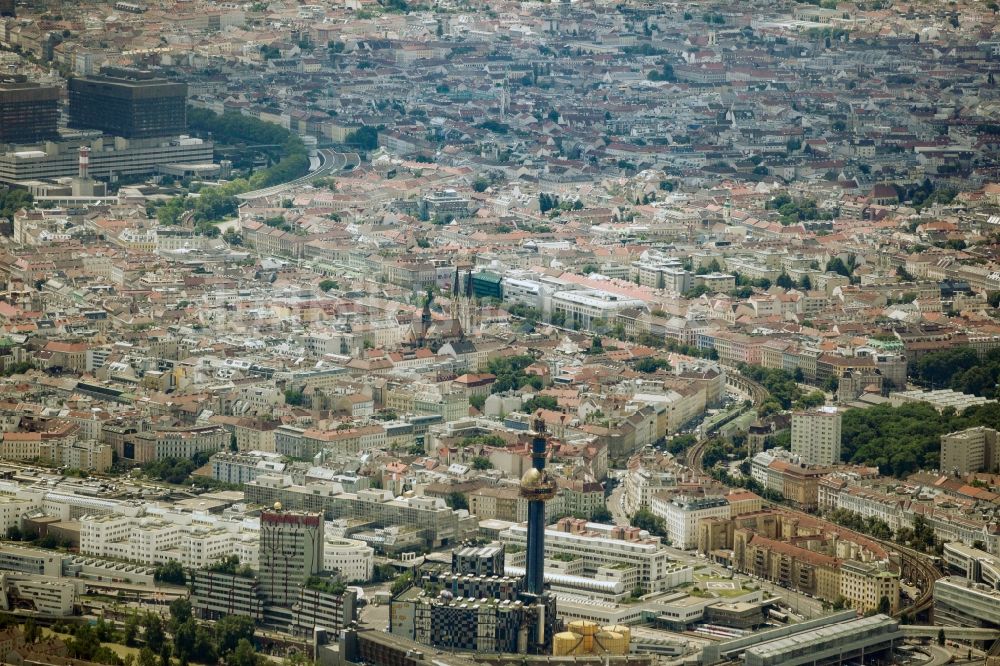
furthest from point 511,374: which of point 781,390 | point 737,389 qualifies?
point 781,390

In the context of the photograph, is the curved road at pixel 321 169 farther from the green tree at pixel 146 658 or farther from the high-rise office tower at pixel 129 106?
the green tree at pixel 146 658

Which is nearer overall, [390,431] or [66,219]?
[390,431]

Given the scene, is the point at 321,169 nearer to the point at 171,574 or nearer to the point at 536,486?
the point at 171,574

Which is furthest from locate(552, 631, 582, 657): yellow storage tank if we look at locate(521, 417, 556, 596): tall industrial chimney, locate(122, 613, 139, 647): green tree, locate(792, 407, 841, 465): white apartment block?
locate(792, 407, 841, 465): white apartment block

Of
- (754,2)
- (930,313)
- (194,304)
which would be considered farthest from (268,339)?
(754,2)

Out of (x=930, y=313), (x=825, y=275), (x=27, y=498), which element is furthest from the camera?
(x=825, y=275)

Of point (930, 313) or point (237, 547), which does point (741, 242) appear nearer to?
point (930, 313)

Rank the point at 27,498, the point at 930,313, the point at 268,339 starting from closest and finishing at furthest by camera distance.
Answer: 1. the point at 27,498
2. the point at 268,339
3. the point at 930,313

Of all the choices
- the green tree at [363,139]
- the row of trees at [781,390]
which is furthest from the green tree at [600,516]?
the green tree at [363,139]
